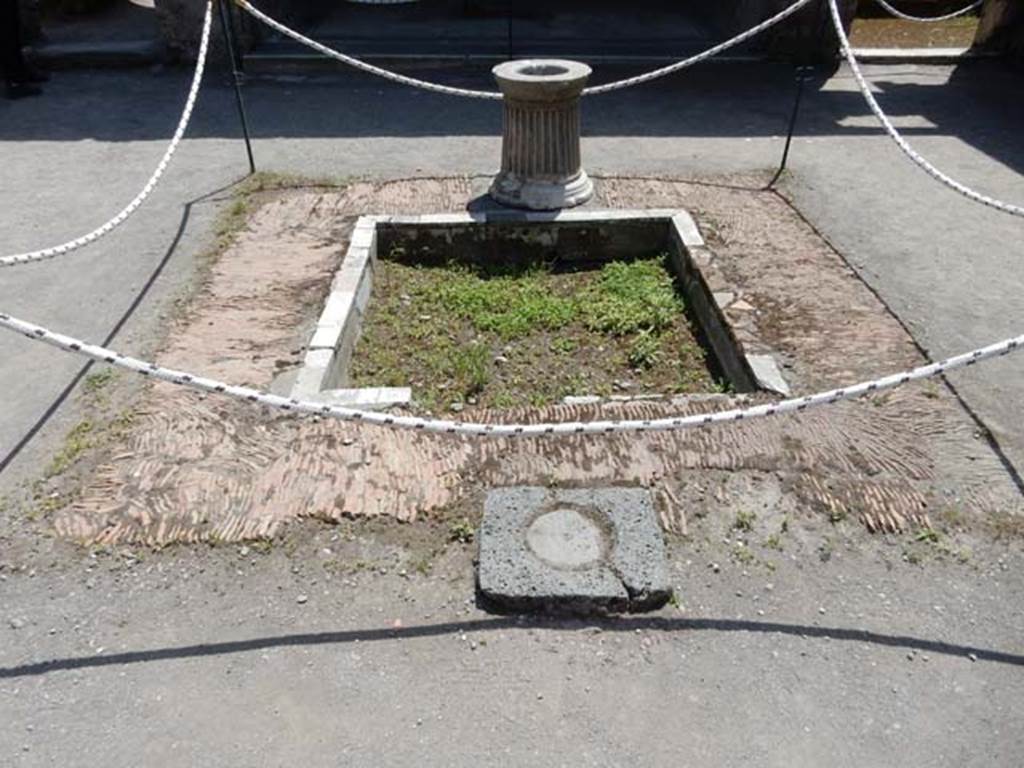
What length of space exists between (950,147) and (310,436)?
7865mm

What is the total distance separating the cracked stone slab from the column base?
3.62 meters

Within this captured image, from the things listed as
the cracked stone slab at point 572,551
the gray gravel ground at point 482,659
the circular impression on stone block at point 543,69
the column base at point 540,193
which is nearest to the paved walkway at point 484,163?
the gray gravel ground at point 482,659

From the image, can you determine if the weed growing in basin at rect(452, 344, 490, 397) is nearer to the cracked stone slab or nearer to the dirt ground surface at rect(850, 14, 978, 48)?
the cracked stone slab

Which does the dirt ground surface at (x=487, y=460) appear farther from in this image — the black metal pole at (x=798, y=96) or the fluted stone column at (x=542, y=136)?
the black metal pole at (x=798, y=96)

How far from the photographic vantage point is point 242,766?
2795 millimetres

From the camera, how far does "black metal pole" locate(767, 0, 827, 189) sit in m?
6.99

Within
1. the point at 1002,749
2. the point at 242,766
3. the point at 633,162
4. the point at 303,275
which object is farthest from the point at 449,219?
the point at 1002,749

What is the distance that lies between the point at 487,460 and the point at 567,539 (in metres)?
0.73

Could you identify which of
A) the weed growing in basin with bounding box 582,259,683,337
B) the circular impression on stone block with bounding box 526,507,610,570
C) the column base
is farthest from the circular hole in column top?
the circular impression on stone block with bounding box 526,507,610,570

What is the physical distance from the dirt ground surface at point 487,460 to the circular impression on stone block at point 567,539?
33 cm

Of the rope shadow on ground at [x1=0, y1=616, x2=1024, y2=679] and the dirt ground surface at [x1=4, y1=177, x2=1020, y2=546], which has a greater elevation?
the dirt ground surface at [x1=4, y1=177, x2=1020, y2=546]

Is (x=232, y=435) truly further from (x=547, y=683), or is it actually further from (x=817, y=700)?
(x=817, y=700)

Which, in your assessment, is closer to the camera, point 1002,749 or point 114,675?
point 1002,749

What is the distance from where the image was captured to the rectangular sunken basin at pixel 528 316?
515cm
